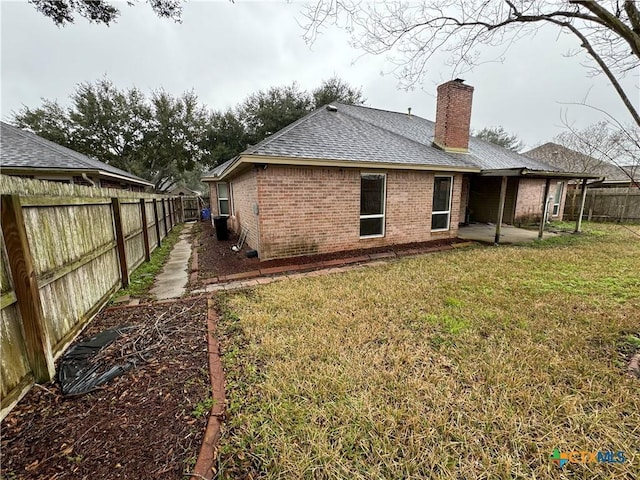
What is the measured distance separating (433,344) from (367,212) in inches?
193

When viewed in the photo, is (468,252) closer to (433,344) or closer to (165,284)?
(433,344)

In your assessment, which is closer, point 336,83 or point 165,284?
point 165,284

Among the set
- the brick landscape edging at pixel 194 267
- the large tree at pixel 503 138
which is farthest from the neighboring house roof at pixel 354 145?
the large tree at pixel 503 138

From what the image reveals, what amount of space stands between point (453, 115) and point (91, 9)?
10.3 m

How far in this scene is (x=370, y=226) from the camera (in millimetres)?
7801

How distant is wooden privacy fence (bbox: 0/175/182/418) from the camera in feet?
7.06

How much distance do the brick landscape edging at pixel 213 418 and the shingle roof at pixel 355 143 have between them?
434 cm

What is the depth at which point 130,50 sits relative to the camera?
9.05 meters

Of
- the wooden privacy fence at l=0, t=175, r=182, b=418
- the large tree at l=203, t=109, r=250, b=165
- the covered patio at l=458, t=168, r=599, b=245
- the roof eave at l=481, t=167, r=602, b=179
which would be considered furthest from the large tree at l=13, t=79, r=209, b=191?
the wooden privacy fence at l=0, t=175, r=182, b=418

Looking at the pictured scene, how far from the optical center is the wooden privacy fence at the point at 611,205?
44.5 feet

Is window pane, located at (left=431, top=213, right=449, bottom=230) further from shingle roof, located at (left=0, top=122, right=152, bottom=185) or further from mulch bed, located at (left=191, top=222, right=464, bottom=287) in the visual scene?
shingle roof, located at (left=0, top=122, right=152, bottom=185)

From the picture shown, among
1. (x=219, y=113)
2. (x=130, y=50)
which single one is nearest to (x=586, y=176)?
(x=130, y=50)

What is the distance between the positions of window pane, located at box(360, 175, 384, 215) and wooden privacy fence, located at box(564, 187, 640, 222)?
49.2 feet

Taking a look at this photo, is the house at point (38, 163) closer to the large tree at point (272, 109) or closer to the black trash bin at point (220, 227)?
the black trash bin at point (220, 227)
